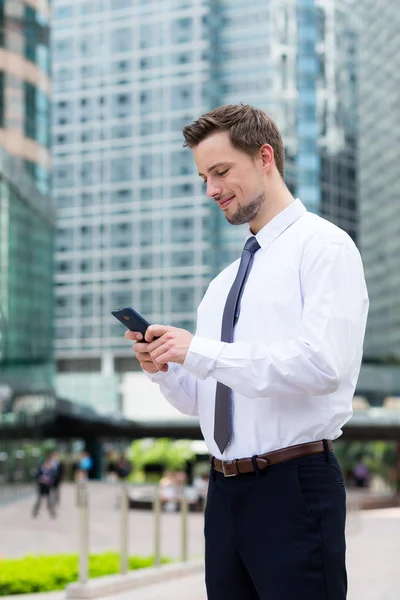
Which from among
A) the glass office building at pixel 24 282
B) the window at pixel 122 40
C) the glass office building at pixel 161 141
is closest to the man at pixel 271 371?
the glass office building at pixel 24 282

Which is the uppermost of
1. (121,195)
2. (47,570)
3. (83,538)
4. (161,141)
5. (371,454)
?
(161,141)

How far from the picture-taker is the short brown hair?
269 centimetres

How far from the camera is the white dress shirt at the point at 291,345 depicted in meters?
2.42

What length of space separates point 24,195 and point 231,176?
140 ft

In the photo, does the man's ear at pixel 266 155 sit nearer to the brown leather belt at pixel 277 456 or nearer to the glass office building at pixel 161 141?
the brown leather belt at pixel 277 456

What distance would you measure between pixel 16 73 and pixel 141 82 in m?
53.6

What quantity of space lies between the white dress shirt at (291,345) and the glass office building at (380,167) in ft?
331

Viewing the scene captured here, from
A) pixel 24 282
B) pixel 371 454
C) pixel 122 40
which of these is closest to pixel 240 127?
pixel 24 282

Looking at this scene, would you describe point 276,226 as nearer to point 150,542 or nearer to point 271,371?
→ point 271,371

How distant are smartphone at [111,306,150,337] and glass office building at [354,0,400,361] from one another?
100978mm

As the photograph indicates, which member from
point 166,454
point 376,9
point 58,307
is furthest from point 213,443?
point 376,9

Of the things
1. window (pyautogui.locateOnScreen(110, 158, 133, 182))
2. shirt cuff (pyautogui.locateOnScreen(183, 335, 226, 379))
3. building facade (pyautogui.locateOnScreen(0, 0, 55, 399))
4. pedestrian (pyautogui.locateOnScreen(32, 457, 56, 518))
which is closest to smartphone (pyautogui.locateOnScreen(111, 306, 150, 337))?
shirt cuff (pyautogui.locateOnScreen(183, 335, 226, 379))

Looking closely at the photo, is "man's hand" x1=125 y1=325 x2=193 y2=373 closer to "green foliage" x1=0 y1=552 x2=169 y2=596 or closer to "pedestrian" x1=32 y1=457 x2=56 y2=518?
"green foliage" x1=0 y1=552 x2=169 y2=596

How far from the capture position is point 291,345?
2.42m
